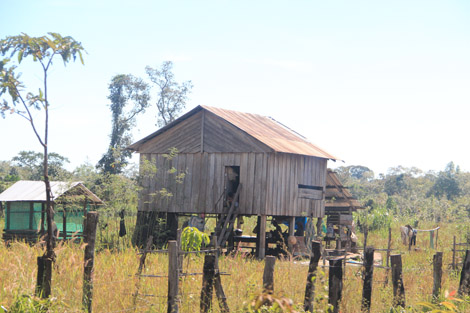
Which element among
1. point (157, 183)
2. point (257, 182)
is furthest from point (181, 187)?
point (257, 182)

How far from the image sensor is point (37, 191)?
20.4 m

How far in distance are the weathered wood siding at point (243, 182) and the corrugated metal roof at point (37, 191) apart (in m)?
2.55

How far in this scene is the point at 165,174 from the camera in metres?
21.5

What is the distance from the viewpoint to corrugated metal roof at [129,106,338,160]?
1981 cm

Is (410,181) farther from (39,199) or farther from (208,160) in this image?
(39,199)

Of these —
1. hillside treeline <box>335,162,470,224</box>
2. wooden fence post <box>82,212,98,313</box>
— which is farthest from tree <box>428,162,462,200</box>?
wooden fence post <box>82,212,98,313</box>

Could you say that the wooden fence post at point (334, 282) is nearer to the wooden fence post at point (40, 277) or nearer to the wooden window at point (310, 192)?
the wooden fence post at point (40, 277)

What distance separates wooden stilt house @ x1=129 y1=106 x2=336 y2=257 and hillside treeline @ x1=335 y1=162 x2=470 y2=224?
1315 centimetres

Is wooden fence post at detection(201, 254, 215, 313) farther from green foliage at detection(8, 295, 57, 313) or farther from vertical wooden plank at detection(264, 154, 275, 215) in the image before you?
vertical wooden plank at detection(264, 154, 275, 215)

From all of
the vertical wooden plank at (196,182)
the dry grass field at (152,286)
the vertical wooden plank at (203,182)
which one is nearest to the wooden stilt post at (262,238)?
the vertical wooden plank at (203,182)

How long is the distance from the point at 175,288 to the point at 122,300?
140 centimetres

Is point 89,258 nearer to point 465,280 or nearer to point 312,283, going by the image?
point 312,283

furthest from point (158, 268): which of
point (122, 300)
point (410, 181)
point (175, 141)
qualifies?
point (410, 181)

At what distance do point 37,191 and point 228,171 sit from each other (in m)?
6.46
